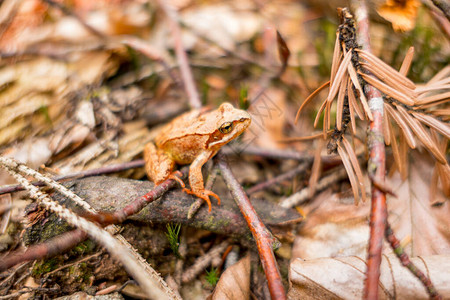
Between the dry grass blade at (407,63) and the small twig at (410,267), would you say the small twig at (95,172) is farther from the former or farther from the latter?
the dry grass blade at (407,63)

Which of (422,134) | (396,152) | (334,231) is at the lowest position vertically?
(334,231)

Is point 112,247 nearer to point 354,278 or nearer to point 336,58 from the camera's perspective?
point 354,278

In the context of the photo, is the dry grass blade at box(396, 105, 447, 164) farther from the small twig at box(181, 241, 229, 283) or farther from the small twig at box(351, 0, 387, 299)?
the small twig at box(181, 241, 229, 283)

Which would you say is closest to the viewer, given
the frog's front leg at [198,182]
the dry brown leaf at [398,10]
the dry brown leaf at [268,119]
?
the frog's front leg at [198,182]

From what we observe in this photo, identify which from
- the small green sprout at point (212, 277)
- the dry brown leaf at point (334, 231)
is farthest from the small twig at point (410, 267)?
the small green sprout at point (212, 277)

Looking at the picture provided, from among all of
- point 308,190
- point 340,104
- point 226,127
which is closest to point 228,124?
point 226,127

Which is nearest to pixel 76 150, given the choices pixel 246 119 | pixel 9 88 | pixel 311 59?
pixel 9 88

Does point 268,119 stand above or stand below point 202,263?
above
